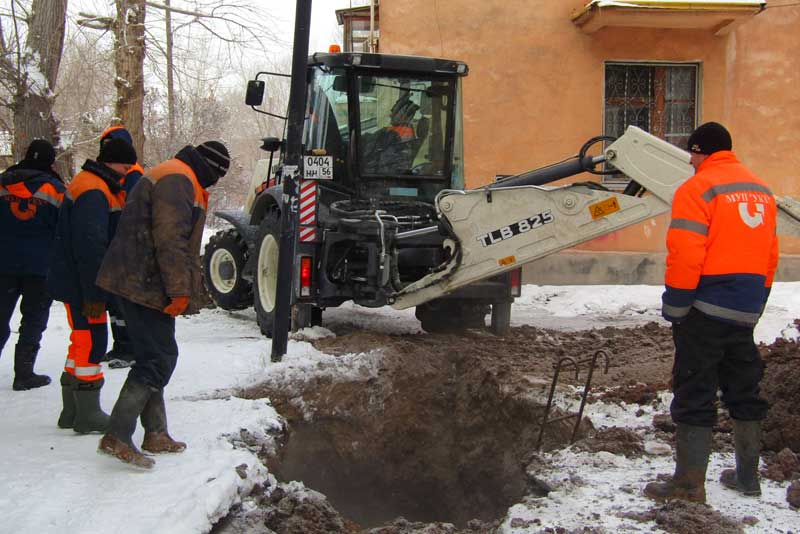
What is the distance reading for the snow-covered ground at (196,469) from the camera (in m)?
3.51

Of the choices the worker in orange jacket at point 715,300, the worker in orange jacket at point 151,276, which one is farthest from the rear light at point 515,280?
the worker in orange jacket at point 151,276

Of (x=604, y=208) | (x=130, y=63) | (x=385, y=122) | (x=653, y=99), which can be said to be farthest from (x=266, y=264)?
(x=653, y=99)

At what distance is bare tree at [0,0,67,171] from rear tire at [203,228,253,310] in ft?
7.83

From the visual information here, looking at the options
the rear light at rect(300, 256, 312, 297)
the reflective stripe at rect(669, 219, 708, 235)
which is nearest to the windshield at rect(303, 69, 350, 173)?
the rear light at rect(300, 256, 312, 297)

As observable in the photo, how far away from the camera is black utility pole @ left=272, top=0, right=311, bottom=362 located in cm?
618

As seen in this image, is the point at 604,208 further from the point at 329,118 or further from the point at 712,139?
the point at 329,118

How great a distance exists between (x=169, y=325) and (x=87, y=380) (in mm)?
777

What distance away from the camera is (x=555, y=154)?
1305 centimetres

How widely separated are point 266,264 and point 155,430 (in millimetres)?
4091

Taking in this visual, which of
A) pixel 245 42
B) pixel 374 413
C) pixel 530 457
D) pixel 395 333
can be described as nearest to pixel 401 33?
pixel 245 42

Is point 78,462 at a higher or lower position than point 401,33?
lower

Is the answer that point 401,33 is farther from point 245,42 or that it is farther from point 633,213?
point 633,213

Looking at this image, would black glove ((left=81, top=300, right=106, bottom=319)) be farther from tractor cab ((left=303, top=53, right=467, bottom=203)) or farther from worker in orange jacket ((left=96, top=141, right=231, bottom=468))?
tractor cab ((left=303, top=53, right=467, bottom=203))

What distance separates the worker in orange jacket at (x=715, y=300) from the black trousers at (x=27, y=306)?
4.33m
